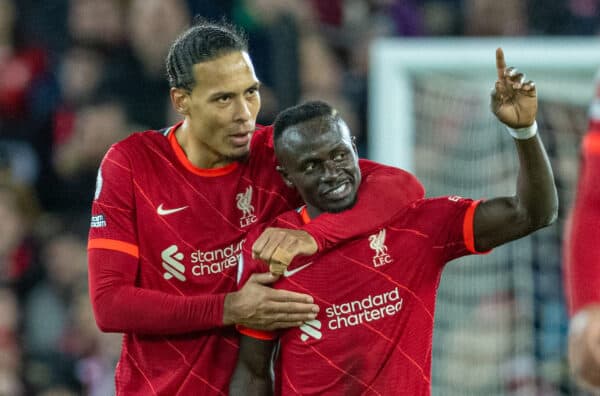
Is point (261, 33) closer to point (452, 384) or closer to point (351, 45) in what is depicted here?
point (351, 45)

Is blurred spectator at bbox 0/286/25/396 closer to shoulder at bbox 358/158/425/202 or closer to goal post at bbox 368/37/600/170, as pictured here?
goal post at bbox 368/37/600/170

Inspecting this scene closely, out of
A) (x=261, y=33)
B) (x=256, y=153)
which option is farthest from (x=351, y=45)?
(x=256, y=153)

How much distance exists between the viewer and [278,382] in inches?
115

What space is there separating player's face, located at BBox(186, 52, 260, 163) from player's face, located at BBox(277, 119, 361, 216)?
21cm

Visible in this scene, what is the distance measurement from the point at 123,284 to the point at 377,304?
641mm

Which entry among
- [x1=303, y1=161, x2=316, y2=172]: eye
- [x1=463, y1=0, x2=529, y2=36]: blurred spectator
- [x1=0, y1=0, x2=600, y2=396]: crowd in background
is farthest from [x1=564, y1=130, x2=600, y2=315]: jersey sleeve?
[x1=463, y1=0, x2=529, y2=36]: blurred spectator

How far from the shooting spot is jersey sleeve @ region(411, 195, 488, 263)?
109 inches

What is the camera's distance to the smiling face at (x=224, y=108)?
303cm

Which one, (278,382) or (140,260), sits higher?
(140,260)

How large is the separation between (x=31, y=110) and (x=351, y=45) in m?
1.73

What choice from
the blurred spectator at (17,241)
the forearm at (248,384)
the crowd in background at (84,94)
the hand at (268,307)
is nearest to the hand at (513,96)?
the hand at (268,307)

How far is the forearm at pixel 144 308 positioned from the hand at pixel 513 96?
821 millimetres

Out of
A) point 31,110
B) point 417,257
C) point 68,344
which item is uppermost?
point 417,257

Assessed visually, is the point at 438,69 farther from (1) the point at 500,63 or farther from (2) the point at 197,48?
(1) the point at 500,63
